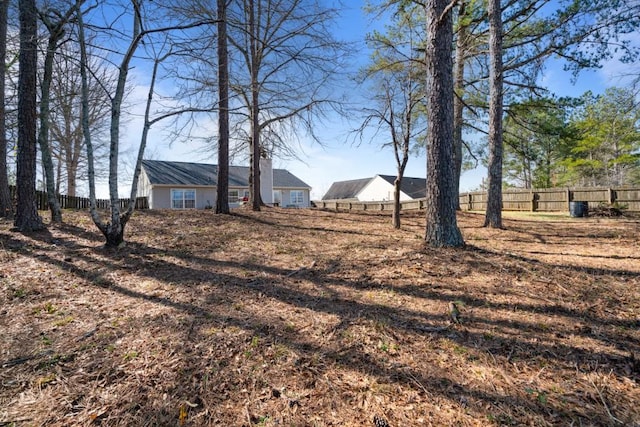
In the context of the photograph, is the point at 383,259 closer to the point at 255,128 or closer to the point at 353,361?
the point at 353,361

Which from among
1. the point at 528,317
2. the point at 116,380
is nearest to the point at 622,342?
the point at 528,317

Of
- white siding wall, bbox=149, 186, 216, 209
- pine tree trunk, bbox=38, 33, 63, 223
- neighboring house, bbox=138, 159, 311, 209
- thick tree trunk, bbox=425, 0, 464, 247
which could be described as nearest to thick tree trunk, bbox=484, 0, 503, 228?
thick tree trunk, bbox=425, 0, 464, 247

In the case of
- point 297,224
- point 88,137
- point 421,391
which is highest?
point 88,137

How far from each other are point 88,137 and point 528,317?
5.79 meters

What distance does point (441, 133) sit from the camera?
4.38m

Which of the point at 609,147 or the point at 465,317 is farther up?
the point at 609,147

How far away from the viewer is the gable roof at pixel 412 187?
29597 mm

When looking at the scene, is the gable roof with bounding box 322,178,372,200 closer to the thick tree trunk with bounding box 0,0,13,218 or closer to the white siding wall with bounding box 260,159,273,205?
the white siding wall with bounding box 260,159,273,205

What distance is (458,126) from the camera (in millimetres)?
11320

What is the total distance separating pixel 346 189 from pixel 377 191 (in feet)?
17.3

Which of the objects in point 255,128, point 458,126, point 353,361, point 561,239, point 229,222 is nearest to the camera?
point 353,361

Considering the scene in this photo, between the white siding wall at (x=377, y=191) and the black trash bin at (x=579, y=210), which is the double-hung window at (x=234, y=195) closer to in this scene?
the white siding wall at (x=377, y=191)

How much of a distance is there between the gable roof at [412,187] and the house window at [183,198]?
1942 centimetres

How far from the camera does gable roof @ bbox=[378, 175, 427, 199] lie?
29597 mm
